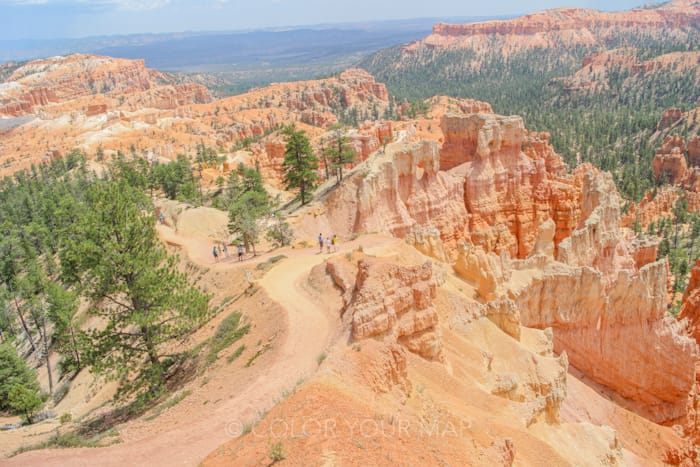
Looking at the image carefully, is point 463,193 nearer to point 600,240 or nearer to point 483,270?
point 600,240

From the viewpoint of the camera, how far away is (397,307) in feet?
50.1

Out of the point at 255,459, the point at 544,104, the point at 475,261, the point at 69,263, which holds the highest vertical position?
the point at 69,263

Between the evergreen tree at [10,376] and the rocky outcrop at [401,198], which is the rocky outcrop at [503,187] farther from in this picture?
the evergreen tree at [10,376]

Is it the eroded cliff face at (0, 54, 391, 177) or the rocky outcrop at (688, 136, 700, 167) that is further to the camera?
the eroded cliff face at (0, 54, 391, 177)

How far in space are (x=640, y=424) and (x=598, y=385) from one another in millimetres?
2752

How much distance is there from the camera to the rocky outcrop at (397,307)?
1452 cm

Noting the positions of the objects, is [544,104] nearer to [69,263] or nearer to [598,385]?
[598,385]

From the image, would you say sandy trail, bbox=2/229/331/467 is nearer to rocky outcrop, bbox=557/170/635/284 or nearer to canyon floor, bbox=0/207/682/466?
canyon floor, bbox=0/207/682/466

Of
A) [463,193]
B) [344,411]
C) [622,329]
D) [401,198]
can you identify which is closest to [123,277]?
[344,411]

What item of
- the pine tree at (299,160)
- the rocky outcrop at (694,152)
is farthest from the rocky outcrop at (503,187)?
the rocky outcrop at (694,152)

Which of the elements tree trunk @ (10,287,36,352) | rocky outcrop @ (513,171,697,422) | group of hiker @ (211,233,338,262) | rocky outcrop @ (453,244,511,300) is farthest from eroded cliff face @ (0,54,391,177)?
rocky outcrop @ (453,244,511,300)

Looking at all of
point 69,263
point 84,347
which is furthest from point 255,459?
point 69,263

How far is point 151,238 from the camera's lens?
65.4 ft

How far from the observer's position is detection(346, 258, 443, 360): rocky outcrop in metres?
14.5
